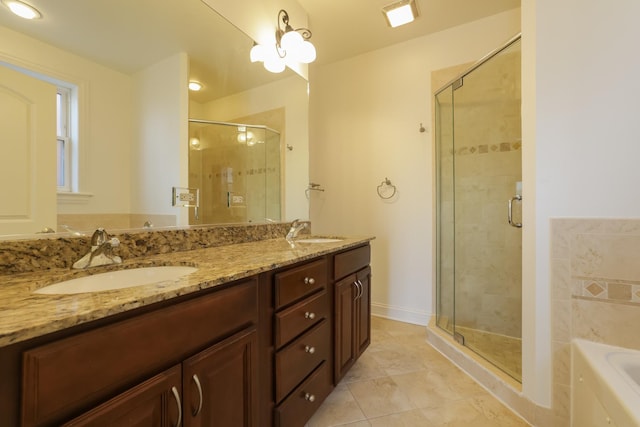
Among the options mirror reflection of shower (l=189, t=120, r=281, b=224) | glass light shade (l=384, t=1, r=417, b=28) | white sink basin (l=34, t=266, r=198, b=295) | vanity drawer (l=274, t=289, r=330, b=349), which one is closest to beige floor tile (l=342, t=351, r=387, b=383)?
vanity drawer (l=274, t=289, r=330, b=349)

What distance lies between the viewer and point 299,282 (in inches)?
45.1

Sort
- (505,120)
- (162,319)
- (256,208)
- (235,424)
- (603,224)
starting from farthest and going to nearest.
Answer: (505,120) < (256,208) < (603,224) < (235,424) < (162,319)

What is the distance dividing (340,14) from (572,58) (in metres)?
1.59

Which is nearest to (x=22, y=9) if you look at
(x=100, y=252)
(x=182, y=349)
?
(x=100, y=252)

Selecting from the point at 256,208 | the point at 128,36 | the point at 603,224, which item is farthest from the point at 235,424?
the point at 603,224

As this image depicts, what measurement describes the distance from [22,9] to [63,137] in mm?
374

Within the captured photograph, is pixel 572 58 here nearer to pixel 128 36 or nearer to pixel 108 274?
pixel 128 36

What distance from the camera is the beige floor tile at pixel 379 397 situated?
1.41 meters

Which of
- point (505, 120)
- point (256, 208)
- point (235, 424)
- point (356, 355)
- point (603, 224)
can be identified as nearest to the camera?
point (235, 424)

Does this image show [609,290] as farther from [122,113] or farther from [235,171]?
[122,113]

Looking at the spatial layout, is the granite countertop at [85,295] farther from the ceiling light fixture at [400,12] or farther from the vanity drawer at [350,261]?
the ceiling light fixture at [400,12]

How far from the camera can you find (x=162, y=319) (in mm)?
651

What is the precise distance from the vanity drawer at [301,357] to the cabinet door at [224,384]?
0.14 meters

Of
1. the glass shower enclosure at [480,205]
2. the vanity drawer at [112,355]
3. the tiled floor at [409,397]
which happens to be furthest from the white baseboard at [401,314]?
the vanity drawer at [112,355]
